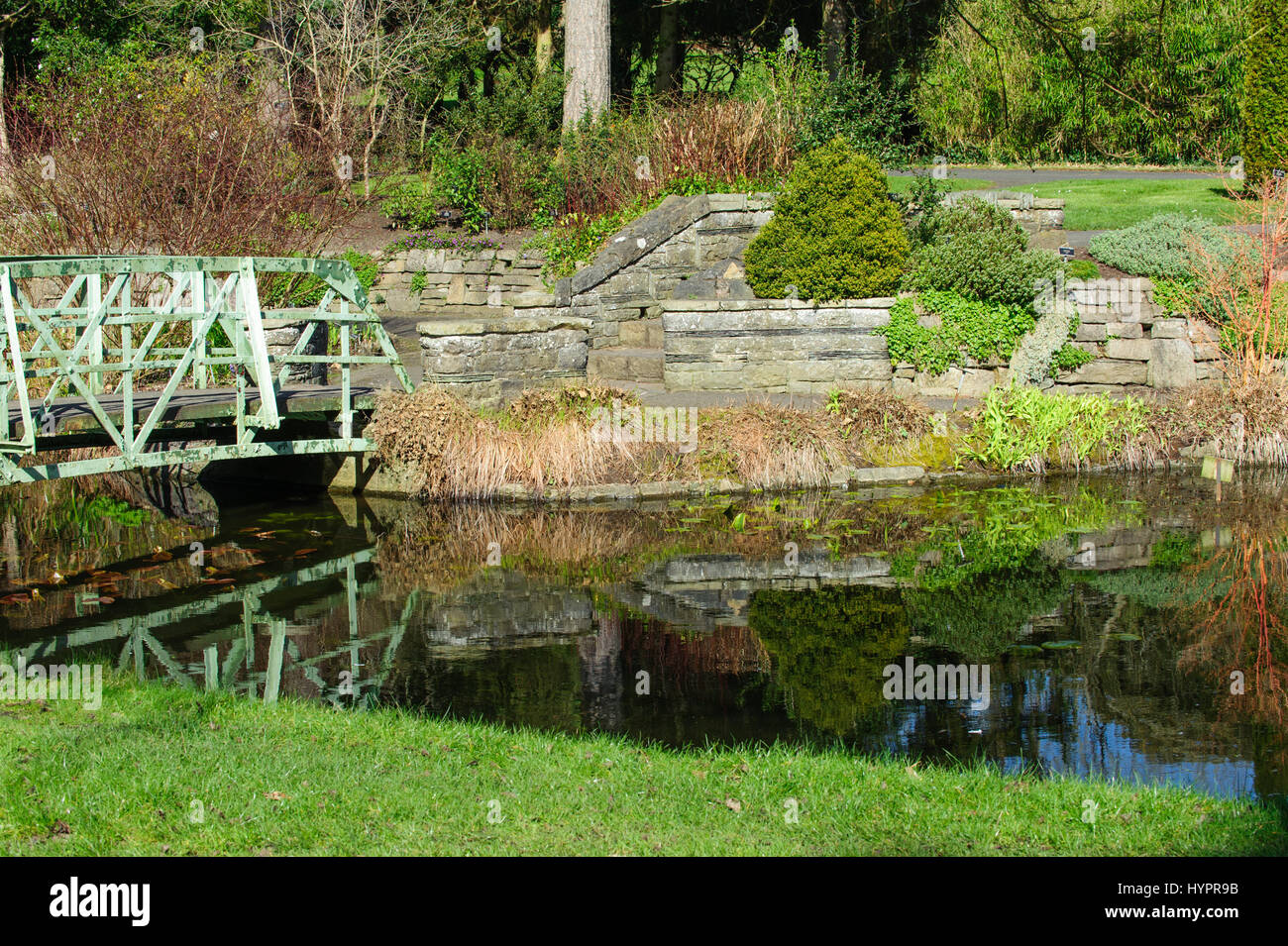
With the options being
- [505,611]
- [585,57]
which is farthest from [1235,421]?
[585,57]

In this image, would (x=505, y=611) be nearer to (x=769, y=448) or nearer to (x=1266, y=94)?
(x=769, y=448)

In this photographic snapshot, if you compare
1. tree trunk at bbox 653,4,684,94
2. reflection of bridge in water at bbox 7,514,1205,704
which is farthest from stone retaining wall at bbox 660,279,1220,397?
tree trunk at bbox 653,4,684,94

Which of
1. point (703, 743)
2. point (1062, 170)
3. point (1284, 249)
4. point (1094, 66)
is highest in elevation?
point (1094, 66)

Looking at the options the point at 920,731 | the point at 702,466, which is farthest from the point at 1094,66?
the point at 920,731

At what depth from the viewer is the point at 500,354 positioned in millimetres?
12125

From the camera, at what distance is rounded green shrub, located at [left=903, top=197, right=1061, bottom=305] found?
41.1 ft

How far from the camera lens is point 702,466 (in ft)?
36.9

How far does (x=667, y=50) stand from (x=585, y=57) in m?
4.73

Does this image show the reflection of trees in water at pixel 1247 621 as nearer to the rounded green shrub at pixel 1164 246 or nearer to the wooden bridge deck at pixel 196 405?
the rounded green shrub at pixel 1164 246

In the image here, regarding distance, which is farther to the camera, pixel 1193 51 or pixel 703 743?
pixel 1193 51

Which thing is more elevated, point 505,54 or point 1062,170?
point 505,54

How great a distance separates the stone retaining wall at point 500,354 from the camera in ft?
38.9

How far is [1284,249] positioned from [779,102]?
6.22m
